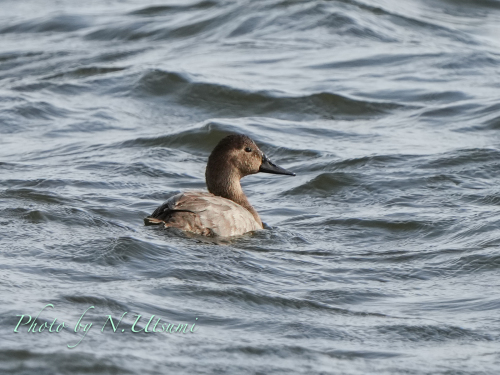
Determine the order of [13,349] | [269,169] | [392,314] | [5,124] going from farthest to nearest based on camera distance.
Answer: [5,124] < [269,169] < [392,314] < [13,349]

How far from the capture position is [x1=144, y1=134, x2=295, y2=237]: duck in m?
8.48

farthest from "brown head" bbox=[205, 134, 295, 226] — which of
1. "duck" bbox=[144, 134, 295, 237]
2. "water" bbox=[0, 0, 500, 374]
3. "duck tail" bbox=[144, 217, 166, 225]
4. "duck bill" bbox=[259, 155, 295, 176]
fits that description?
"duck tail" bbox=[144, 217, 166, 225]

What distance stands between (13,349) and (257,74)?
10.3 meters

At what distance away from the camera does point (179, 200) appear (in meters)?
8.52

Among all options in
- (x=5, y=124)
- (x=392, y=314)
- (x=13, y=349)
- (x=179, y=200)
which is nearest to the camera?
(x=13, y=349)

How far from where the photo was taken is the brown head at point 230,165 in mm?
9352

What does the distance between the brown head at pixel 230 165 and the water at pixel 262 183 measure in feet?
1.71

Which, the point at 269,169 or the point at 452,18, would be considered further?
the point at 452,18

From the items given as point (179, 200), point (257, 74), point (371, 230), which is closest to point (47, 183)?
point (179, 200)

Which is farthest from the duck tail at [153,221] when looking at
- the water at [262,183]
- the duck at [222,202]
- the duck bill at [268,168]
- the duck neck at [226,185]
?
the duck bill at [268,168]

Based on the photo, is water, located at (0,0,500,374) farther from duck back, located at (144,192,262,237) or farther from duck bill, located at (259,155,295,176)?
duck bill, located at (259,155,295,176)

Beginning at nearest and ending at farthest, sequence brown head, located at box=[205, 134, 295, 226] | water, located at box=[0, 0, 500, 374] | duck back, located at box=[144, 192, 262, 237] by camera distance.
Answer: water, located at box=[0, 0, 500, 374] < duck back, located at box=[144, 192, 262, 237] < brown head, located at box=[205, 134, 295, 226]

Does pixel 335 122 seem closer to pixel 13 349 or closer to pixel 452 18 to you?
pixel 452 18

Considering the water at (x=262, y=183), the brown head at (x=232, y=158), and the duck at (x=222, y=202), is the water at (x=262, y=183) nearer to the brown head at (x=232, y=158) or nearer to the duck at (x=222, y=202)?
the duck at (x=222, y=202)
